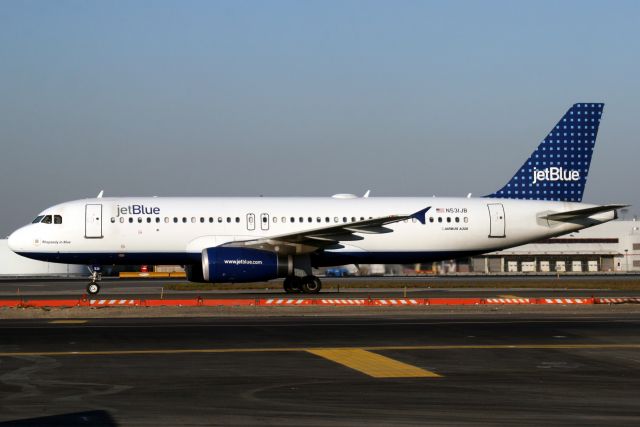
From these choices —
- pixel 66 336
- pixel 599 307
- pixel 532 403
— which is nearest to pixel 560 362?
pixel 532 403

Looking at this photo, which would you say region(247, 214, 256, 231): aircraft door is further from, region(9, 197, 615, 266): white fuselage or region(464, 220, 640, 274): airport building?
region(464, 220, 640, 274): airport building

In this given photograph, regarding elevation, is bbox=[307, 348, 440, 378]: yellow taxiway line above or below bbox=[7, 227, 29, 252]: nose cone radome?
below

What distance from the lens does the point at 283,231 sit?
3784 cm

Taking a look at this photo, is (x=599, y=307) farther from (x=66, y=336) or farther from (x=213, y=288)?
(x=213, y=288)

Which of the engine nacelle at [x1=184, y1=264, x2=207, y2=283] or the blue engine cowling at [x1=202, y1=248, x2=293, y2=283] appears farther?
the engine nacelle at [x1=184, y1=264, x2=207, y2=283]

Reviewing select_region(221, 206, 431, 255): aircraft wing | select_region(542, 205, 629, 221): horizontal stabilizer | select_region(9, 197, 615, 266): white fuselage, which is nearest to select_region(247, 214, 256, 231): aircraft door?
select_region(9, 197, 615, 266): white fuselage

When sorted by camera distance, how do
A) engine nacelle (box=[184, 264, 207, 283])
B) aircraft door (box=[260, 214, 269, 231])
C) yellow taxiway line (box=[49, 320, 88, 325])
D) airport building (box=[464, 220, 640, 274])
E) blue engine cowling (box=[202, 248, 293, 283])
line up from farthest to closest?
1. airport building (box=[464, 220, 640, 274])
2. aircraft door (box=[260, 214, 269, 231])
3. engine nacelle (box=[184, 264, 207, 283])
4. blue engine cowling (box=[202, 248, 293, 283])
5. yellow taxiway line (box=[49, 320, 88, 325])

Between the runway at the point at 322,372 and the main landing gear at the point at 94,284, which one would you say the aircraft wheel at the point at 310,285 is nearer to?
the main landing gear at the point at 94,284

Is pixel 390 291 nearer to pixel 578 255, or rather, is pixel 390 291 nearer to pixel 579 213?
pixel 579 213

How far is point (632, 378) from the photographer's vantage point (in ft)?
44.8

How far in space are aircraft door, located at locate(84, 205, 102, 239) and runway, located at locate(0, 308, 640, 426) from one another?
1405cm

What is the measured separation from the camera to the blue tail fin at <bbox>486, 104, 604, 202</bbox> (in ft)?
138

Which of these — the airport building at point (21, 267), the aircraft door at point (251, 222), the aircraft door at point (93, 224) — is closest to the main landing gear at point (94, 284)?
the aircraft door at point (93, 224)

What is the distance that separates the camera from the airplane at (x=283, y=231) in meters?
36.2
